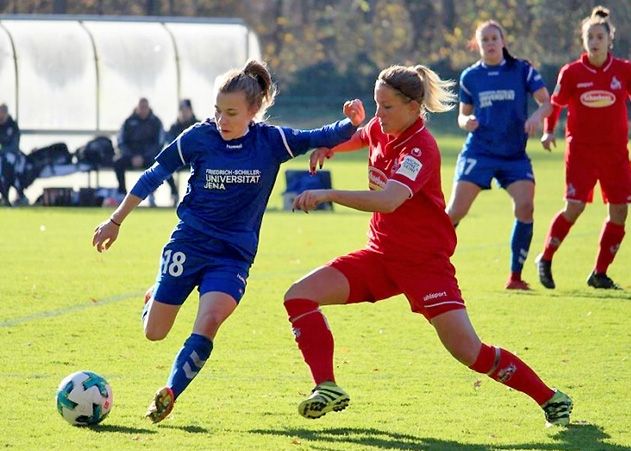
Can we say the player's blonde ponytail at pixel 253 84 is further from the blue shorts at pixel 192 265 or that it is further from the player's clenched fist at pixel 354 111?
the blue shorts at pixel 192 265

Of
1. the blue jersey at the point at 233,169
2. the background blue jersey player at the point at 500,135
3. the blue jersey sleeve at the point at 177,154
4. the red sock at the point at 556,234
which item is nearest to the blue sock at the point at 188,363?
the blue jersey at the point at 233,169

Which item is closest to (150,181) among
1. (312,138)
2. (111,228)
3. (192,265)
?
(111,228)

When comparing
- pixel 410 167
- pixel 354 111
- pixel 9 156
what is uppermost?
pixel 354 111

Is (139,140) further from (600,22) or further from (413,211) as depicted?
(413,211)

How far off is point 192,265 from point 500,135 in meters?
5.39

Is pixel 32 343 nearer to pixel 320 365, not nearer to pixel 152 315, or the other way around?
pixel 152 315

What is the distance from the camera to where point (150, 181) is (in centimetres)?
686

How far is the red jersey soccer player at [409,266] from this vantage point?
649 cm

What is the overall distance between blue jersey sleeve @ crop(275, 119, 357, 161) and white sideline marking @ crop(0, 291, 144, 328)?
3373mm

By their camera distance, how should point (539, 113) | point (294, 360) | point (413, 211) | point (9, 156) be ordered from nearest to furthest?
point (413, 211) → point (294, 360) → point (539, 113) → point (9, 156)

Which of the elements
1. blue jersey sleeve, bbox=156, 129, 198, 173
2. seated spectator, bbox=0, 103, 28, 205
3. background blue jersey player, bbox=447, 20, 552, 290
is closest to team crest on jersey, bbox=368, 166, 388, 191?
blue jersey sleeve, bbox=156, 129, 198, 173

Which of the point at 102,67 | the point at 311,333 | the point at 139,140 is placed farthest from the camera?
the point at 102,67

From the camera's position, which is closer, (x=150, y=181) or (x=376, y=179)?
(x=376, y=179)

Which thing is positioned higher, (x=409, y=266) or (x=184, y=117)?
(x=409, y=266)
